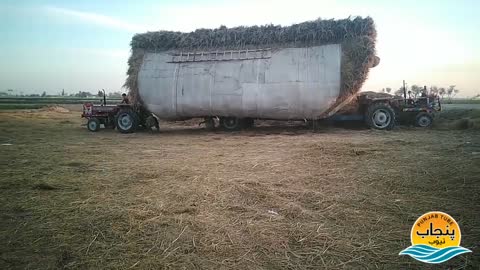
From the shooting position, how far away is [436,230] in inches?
77.7

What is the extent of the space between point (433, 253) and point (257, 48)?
1037 centimetres

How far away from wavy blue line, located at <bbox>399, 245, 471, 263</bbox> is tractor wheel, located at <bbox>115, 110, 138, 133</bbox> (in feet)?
37.7

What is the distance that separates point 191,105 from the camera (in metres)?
12.1

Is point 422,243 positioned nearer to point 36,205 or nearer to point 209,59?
point 36,205

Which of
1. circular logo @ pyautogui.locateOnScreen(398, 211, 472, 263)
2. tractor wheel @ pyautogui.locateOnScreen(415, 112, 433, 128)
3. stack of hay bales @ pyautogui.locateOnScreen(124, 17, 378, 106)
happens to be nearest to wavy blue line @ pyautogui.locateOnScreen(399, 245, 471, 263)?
circular logo @ pyautogui.locateOnScreen(398, 211, 472, 263)

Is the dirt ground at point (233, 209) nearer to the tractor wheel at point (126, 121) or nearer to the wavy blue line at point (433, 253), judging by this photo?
the wavy blue line at point (433, 253)

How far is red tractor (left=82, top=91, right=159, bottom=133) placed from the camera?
12.7 m

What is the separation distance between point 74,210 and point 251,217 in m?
1.92

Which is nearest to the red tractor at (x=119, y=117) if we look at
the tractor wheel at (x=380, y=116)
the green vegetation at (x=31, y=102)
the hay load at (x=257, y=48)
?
the hay load at (x=257, y=48)

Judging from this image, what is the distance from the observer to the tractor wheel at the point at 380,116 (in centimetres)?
1151

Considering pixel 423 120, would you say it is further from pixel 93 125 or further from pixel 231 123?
pixel 93 125

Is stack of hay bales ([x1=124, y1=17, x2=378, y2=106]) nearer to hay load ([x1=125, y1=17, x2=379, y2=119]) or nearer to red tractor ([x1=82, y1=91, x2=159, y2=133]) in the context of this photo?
Answer: hay load ([x1=125, y1=17, x2=379, y2=119])

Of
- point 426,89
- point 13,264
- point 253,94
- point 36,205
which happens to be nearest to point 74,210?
point 36,205

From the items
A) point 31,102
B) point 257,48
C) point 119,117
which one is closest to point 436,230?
point 257,48
